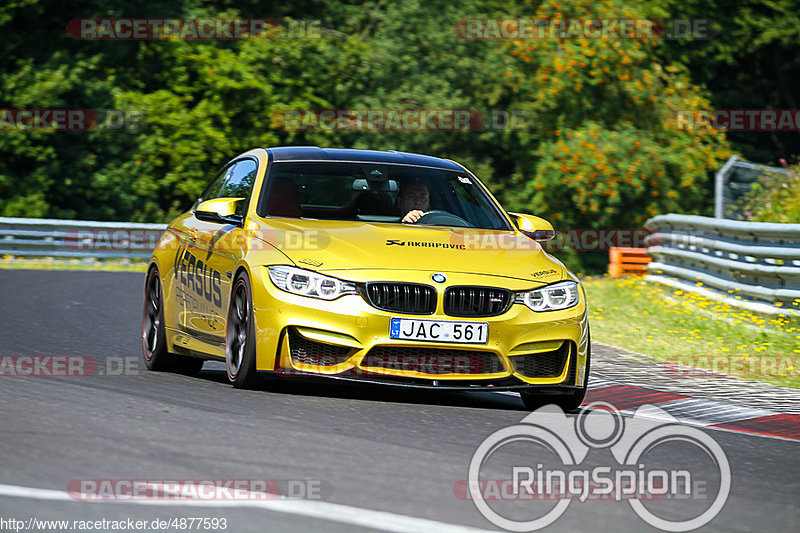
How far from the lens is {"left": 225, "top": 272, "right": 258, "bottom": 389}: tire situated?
8367 millimetres

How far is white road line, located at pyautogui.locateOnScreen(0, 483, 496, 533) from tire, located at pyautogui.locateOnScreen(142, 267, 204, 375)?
15.4 feet

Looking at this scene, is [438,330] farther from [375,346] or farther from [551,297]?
[551,297]

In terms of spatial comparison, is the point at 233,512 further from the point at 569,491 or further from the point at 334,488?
the point at 569,491

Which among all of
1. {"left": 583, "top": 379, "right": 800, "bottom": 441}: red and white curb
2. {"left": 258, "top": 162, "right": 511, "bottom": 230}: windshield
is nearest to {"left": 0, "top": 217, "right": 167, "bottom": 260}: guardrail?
{"left": 258, "top": 162, "right": 511, "bottom": 230}: windshield

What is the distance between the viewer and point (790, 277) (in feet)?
46.3

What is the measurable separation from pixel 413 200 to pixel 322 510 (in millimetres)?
4704

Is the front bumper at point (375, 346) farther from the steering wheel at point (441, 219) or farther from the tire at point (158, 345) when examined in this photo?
the tire at point (158, 345)

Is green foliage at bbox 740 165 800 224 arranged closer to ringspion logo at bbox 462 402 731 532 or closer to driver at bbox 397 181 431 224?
driver at bbox 397 181 431 224

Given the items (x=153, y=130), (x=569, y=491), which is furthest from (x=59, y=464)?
(x=153, y=130)

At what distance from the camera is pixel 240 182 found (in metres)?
10.1

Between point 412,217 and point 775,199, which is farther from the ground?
point 412,217

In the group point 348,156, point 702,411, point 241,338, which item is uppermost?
point 348,156

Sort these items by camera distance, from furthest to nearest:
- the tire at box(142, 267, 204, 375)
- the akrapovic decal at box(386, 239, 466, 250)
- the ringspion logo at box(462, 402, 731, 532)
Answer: the tire at box(142, 267, 204, 375) < the akrapovic decal at box(386, 239, 466, 250) < the ringspion logo at box(462, 402, 731, 532)

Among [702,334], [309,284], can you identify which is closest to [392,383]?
[309,284]
